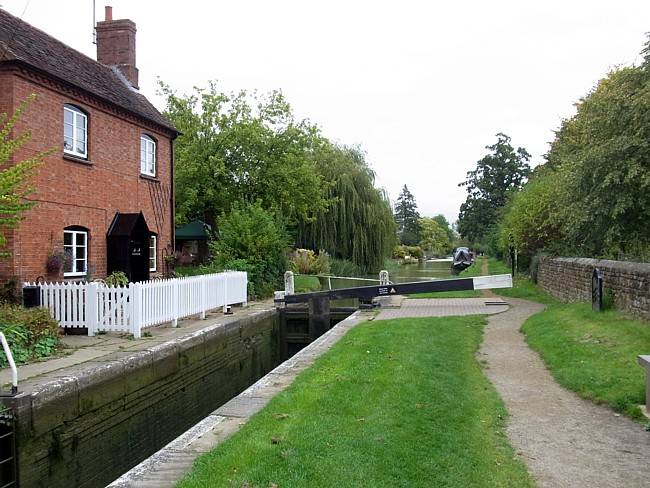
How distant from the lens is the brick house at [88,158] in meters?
12.0

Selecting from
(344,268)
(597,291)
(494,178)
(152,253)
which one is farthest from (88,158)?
(494,178)

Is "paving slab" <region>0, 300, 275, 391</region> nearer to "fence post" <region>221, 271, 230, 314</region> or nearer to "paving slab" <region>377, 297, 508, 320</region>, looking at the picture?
"fence post" <region>221, 271, 230, 314</region>

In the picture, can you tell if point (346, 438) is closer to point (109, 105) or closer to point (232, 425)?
point (232, 425)

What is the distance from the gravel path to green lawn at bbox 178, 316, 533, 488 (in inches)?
7.8

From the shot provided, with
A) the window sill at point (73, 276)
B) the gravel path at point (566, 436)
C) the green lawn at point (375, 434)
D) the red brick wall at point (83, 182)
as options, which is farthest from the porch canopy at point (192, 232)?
the gravel path at point (566, 436)

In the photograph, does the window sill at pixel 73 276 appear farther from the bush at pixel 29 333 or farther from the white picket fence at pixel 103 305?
the bush at pixel 29 333

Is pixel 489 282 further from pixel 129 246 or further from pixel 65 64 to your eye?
pixel 65 64

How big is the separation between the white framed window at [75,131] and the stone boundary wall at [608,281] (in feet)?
40.4

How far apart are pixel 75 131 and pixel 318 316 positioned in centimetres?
809

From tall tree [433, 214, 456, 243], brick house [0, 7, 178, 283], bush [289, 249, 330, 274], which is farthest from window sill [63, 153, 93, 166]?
tall tree [433, 214, 456, 243]

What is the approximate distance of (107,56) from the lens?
19062 millimetres

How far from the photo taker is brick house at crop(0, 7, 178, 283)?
12.0 metres

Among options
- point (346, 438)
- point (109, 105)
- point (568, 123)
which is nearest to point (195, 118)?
point (109, 105)

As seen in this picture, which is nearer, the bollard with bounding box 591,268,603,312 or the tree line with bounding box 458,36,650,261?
the bollard with bounding box 591,268,603,312
